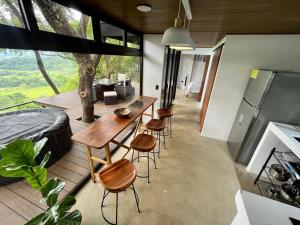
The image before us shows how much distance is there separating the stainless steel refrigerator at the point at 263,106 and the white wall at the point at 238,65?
0.30m

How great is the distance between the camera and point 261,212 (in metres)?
0.77

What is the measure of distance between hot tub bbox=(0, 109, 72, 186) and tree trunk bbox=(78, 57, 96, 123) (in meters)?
0.75

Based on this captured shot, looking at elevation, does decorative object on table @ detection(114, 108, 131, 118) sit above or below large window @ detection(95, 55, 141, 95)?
below

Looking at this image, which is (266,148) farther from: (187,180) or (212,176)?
(187,180)

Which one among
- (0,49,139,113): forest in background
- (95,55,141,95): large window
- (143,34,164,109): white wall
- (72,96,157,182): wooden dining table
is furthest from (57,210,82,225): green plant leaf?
(95,55,141,95): large window

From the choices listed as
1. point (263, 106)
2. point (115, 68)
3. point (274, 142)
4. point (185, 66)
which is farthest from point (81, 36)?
point (185, 66)

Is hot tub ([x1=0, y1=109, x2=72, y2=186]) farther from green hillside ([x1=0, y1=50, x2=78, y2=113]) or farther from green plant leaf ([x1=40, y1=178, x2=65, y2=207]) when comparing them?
green plant leaf ([x1=40, y1=178, x2=65, y2=207])

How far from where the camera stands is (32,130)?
2473 mm

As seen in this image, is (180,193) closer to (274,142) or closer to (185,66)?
(274,142)

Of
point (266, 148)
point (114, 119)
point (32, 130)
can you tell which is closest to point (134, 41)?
point (114, 119)

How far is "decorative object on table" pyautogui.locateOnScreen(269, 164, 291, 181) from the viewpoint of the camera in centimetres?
195

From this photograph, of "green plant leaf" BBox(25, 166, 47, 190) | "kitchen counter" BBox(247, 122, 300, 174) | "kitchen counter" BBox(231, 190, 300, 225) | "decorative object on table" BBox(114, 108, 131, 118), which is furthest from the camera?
"decorative object on table" BBox(114, 108, 131, 118)

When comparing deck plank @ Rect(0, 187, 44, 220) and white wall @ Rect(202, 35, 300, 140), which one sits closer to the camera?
deck plank @ Rect(0, 187, 44, 220)

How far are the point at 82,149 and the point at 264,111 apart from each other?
356 cm
